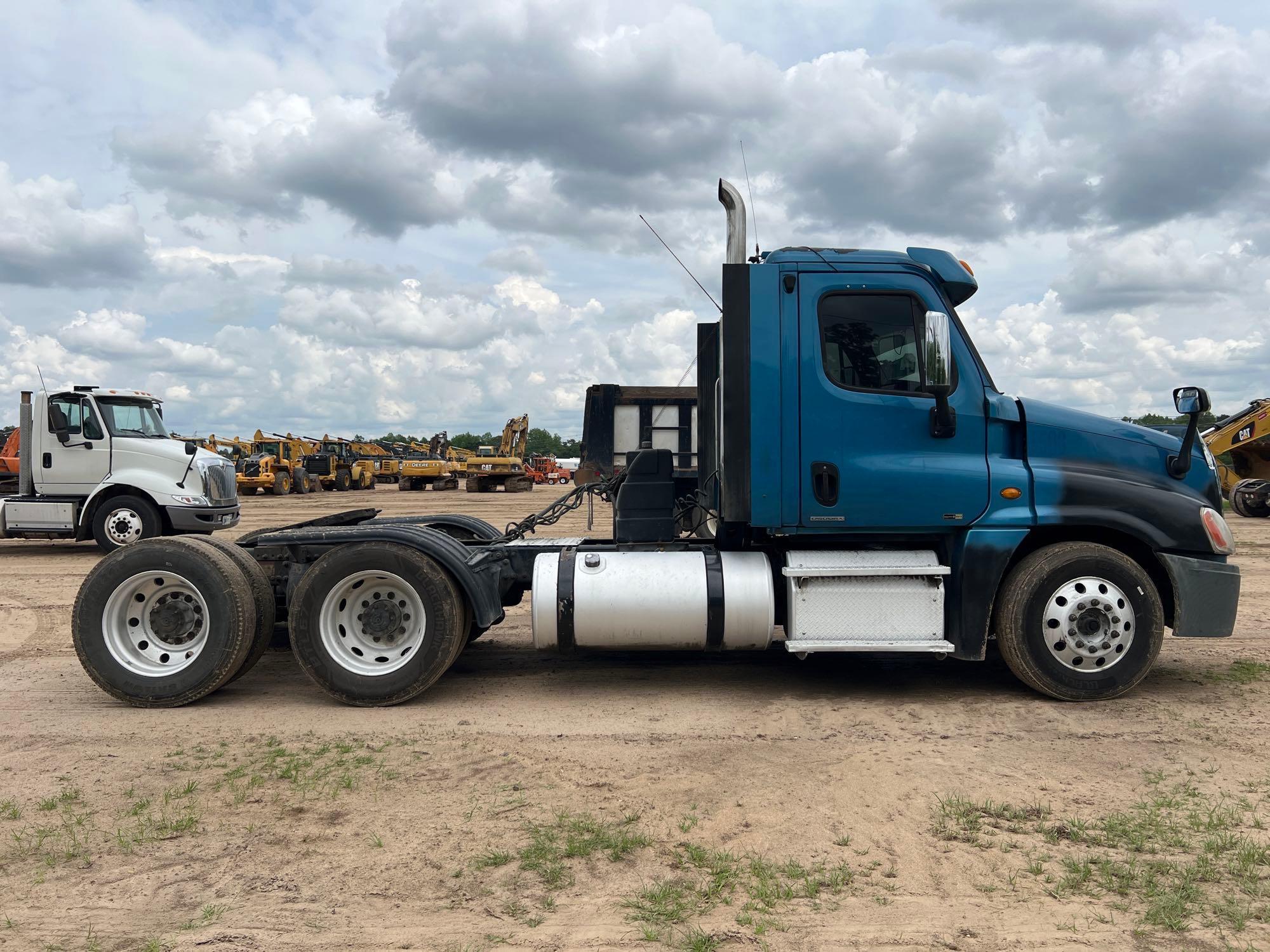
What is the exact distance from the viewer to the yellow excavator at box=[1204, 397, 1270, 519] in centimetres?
2111

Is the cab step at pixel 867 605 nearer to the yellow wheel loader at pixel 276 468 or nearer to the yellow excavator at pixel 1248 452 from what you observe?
the yellow excavator at pixel 1248 452

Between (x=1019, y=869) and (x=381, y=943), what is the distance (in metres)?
2.44

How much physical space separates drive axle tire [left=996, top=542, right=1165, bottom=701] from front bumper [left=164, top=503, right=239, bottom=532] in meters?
12.7

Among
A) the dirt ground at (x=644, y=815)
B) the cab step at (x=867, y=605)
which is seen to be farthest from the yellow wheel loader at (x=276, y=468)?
the cab step at (x=867, y=605)

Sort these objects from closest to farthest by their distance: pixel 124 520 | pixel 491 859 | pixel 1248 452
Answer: pixel 491 859 < pixel 124 520 < pixel 1248 452

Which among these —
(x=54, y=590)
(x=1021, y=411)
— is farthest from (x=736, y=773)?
(x=54, y=590)

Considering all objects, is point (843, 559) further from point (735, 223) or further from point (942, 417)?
point (735, 223)

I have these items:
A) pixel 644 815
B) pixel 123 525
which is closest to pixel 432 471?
pixel 123 525

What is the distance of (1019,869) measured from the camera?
353cm

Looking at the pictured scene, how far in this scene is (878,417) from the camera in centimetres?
583

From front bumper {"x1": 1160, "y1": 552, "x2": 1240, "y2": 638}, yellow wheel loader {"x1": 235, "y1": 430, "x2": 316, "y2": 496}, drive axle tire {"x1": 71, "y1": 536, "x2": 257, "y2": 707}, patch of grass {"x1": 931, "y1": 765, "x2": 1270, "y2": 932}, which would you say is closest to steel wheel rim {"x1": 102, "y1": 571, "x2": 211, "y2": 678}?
drive axle tire {"x1": 71, "y1": 536, "x2": 257, "y2": 707}

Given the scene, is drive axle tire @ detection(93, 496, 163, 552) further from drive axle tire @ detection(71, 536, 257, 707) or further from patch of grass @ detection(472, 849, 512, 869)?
patch of grass @ detection(472, 849, 512, 869)

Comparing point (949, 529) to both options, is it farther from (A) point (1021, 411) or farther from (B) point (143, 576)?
(B) point (143, 576)

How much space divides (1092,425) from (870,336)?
1624mm
